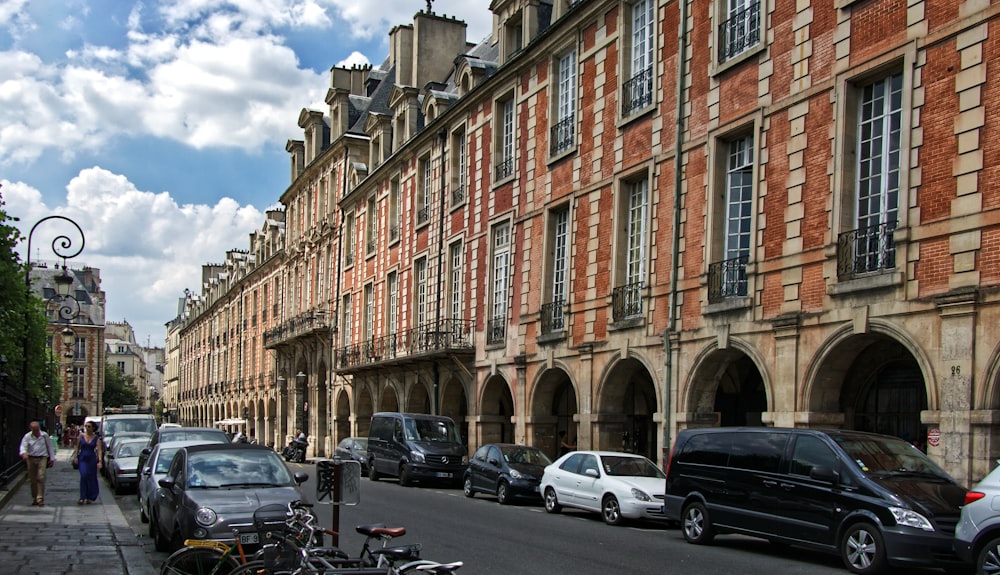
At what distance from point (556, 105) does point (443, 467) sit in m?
10.2

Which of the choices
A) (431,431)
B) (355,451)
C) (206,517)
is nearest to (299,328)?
(355,451)

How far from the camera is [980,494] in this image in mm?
10523

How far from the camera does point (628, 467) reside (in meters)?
19.0

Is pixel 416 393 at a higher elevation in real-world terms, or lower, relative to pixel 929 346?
lower

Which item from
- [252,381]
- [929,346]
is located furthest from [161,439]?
[252,381]

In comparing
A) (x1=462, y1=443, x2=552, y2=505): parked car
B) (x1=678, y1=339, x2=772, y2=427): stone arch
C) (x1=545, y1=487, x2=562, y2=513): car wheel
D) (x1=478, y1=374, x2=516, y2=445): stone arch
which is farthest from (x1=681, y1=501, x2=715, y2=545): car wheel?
(x1=478, y1=374, x2=516, y2=445): stone arch

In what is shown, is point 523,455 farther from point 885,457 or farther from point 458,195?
point 458,195

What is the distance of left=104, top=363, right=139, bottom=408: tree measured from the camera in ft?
425

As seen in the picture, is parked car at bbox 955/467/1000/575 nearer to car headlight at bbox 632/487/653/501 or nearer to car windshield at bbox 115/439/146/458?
car headlight at bbox 632/487/653/501

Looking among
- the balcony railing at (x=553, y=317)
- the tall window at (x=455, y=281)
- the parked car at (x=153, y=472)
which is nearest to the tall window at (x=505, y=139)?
the tall window at (x=455, y=281)

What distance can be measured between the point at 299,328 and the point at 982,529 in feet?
153

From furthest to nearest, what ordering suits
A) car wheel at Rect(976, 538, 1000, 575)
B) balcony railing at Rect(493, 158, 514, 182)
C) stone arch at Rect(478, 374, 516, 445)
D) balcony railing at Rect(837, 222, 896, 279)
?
1. stone arch at Rect(478, 374, 516, 445)
2. balcony railing at Rect(493, 158, 514, 182)
3. balcony railing at Rect(837, 222, 896, 279)
4. car wheel at Rect(976, 538, 1000, 575)

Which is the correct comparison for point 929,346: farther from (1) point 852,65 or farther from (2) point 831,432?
(1) point 852,65

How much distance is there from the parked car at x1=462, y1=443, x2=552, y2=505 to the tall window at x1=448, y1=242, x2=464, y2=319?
1014 centimetres
